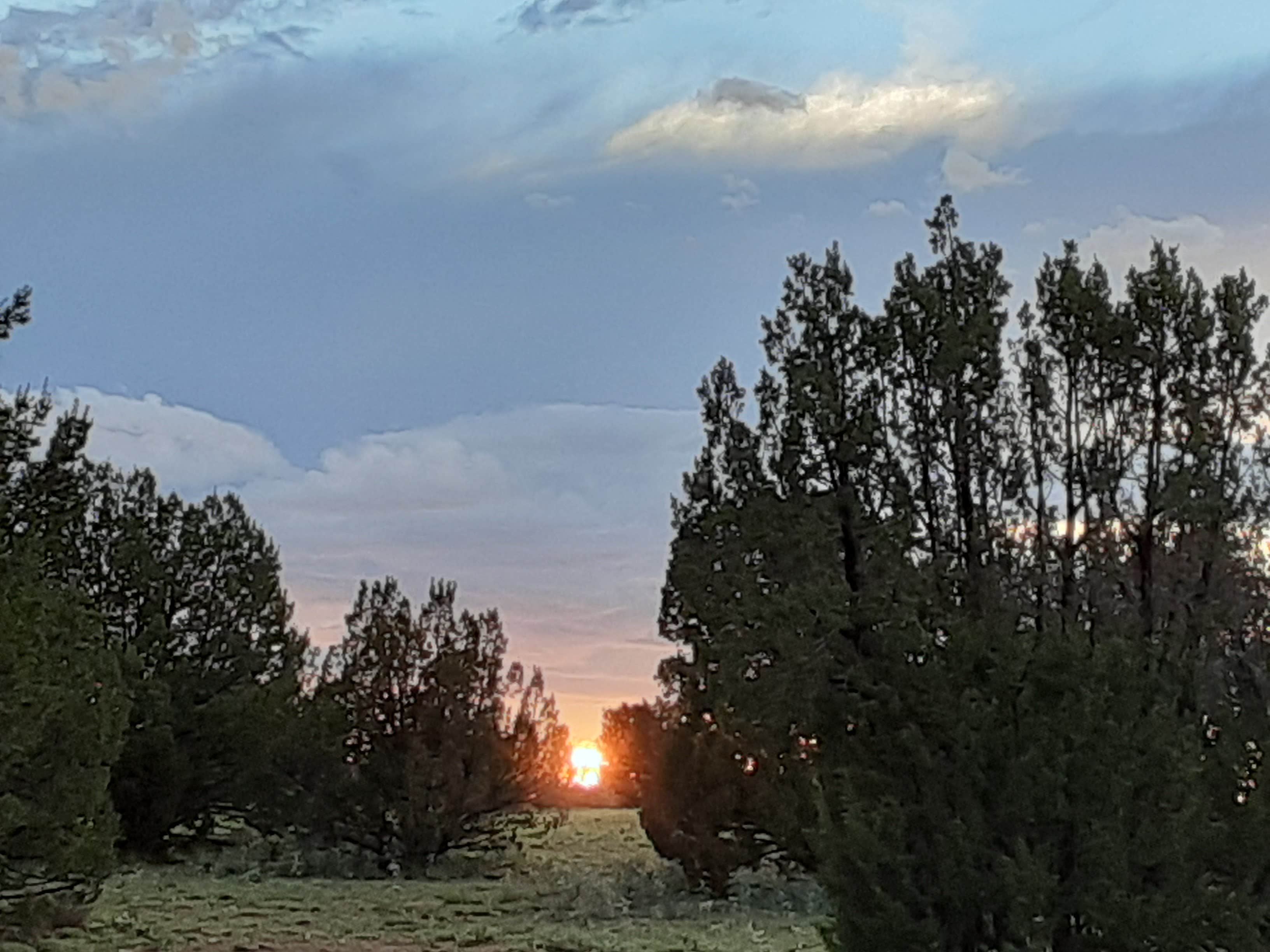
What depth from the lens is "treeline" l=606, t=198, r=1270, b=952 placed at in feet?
21.7

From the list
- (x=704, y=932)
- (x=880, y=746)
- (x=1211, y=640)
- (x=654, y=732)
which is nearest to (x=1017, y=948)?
(x=880, y=746)

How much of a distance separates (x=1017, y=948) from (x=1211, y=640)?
15.5ft

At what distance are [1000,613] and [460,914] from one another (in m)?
9.62

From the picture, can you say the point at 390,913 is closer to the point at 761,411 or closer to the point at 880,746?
the point at 761,411

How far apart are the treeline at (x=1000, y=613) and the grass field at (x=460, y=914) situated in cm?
197

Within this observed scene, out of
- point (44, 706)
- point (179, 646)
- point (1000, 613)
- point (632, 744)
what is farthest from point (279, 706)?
point (1000, 613)

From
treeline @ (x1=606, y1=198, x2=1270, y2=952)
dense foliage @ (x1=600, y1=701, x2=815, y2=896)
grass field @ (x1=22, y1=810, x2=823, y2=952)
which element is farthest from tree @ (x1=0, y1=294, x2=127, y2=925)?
dense foliage @ (x1=600, y1=701, x2=815, y2=896)

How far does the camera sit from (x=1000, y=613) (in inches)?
339

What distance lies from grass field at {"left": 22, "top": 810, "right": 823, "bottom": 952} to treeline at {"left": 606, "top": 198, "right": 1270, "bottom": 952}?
77.6 inches

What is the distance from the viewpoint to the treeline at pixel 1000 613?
6605 mm

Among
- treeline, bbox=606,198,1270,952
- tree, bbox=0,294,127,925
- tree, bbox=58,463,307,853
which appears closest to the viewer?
treeline, bbox=606,198,1270,952

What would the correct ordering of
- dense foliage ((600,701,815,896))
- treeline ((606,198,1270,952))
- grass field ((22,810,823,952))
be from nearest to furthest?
treeline ((606,198,1270,952))
grass field ((22,810,823,952))
dense foliage ((600,701,815,896))

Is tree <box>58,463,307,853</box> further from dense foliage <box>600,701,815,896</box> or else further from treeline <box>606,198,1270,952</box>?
treeline <box>606,198,1270,952</box>

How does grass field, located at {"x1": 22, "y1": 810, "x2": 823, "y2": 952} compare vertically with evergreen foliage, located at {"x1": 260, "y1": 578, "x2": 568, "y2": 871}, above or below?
below
